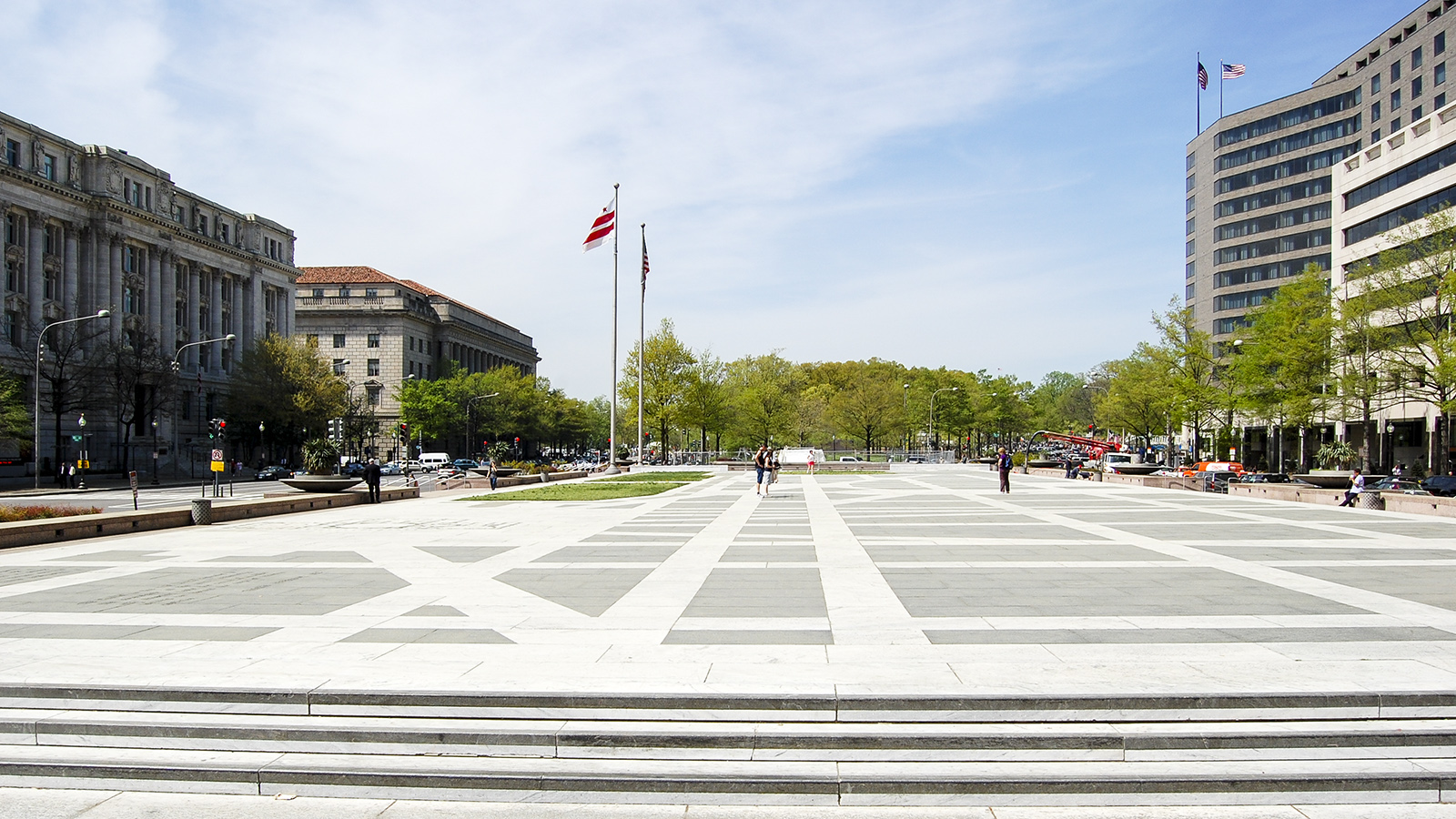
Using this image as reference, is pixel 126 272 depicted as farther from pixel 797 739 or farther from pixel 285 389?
pixel 797 739

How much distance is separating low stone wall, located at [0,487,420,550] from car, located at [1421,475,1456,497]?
39437 mm

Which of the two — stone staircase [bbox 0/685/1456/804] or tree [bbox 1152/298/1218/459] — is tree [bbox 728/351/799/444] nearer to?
tree [bbox 1152/298/1218/459]

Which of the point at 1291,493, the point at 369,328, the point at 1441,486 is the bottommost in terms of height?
the point at 1291,493

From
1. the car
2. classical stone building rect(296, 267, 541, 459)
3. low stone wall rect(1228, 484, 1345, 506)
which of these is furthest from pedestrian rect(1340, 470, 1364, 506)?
classical stone building rect(296, 267, 541, 459)

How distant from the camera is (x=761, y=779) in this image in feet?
18.6

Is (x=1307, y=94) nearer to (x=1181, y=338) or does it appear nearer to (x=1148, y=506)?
(x=1181, y=338)

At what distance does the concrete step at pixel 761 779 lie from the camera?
219 inches

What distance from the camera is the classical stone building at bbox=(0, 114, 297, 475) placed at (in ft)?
190

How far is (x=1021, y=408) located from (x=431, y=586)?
333 feet

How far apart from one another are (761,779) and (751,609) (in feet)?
14.7

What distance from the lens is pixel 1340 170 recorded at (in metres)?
59.8

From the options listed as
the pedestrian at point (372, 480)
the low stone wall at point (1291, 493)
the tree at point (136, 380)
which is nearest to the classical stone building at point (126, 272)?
the tree at point (136, 380)

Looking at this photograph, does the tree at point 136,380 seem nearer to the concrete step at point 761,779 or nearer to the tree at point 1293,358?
the concrete step at point 761,779

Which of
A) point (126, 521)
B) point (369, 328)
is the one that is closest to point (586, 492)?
point (126, 521)
